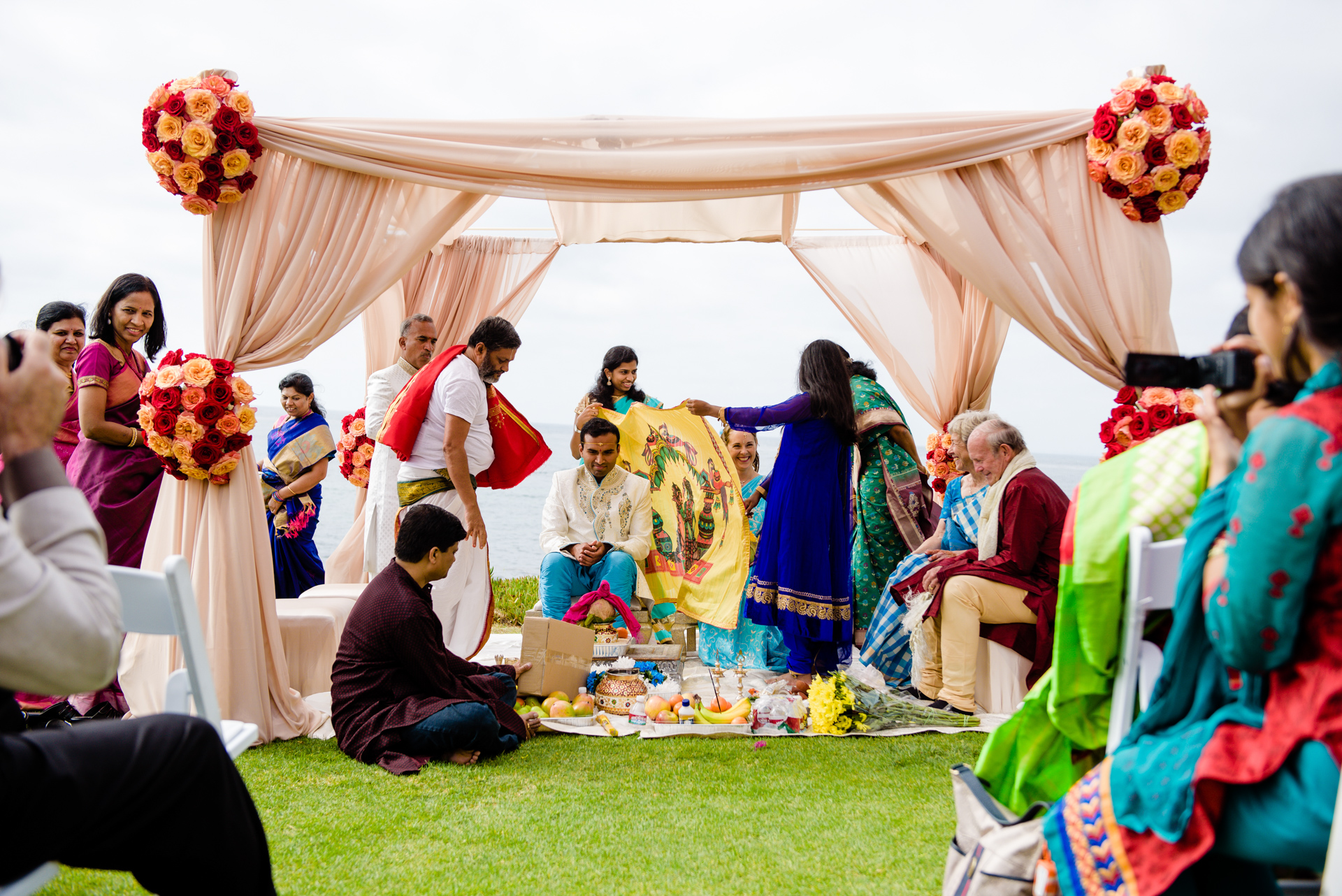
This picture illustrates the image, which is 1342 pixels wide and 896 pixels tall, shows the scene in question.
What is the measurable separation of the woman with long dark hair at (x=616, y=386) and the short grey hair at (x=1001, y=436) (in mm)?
1888

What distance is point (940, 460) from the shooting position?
553cm

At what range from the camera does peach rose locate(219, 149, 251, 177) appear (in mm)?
3533

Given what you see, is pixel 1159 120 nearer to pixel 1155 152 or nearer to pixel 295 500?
pixel 1155 152

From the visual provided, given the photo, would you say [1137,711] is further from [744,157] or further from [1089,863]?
[744,157]

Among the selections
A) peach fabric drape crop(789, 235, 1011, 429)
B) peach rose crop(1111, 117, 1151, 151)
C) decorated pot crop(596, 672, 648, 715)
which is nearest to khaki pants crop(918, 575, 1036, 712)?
decorated pot crop(596, 672, 648, 715)

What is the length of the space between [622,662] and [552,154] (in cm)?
239

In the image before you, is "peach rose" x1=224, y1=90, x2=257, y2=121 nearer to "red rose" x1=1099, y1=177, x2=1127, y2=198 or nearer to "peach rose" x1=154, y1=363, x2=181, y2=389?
"peach rose" x1=154, y1=363, x2=181, y2=389

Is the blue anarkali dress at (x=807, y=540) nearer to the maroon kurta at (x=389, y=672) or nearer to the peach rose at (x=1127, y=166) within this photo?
the peach rose at (x=1127, y=166)

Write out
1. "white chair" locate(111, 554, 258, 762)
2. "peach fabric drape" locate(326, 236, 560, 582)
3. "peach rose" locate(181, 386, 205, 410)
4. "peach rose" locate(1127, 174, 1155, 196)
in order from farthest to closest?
"peach fabric drape" locate(326, 236, 560, 582), "peach rose" locate(1127, 174, 1155, 196), "peach rose" locate(181, 386, 205, 410), "white chair" locate(111, 554, 258, 762)

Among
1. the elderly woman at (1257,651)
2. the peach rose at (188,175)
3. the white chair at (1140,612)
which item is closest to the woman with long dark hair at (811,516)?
the peach rose at (188,175)

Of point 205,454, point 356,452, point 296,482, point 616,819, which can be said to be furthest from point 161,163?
point 616,819

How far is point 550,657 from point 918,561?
1.88 metres

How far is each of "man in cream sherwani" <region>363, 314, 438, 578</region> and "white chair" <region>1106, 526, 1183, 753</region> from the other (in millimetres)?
3648

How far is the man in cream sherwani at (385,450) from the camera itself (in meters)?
4.83
